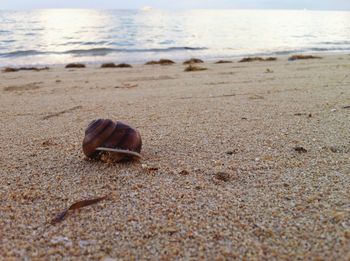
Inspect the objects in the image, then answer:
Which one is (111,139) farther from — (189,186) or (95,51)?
(95,51)

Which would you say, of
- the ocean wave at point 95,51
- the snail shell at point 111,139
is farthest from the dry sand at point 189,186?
the ocean wave at point 95,51

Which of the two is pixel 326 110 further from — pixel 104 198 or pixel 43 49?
pixel 43 49

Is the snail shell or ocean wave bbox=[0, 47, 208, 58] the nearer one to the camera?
the snail shell

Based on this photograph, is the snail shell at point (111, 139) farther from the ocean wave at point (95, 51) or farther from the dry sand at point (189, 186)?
the ocean wave at point (95, 51)

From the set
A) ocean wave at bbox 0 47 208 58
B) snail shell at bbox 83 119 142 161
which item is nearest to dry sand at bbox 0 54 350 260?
snail shell at bbox 83 119 142 161

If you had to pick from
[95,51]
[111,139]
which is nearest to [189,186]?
[111,139]

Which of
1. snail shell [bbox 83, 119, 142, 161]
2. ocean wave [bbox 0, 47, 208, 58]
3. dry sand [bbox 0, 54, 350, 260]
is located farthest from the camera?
ocean wave [bbox 0, 47, 208, 58]

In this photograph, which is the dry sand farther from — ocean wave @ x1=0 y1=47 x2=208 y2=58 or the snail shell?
ocean wave @ x1=0 y1=47 x2=208 y2=58
